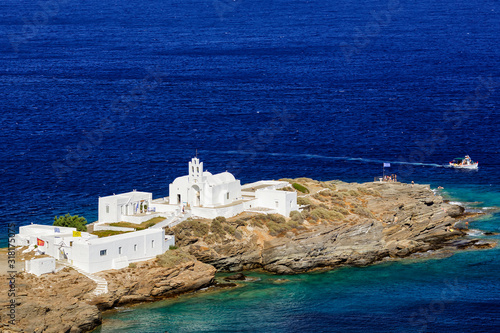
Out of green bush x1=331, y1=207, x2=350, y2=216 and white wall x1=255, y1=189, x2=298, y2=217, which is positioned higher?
white wall x1=255, y1=189, x2=298, y2=217

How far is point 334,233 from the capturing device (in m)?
111

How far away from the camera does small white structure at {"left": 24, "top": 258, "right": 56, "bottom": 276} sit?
91188 millimetres

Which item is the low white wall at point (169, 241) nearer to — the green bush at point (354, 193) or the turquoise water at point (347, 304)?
the turquoise water at point (347, 304)

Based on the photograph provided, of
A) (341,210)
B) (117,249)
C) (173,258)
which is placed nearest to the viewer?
(117,249)

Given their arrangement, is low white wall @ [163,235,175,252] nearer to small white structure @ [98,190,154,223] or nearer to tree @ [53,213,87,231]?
small white structure @ [98,190,154,223]

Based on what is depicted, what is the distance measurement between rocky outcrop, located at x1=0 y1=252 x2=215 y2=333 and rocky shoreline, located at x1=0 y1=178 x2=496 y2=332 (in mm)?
104

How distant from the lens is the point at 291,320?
300 ft

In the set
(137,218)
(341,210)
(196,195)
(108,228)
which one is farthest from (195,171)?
(341,210)

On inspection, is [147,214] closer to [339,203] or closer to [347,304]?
[339,203]

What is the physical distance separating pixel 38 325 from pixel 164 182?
217 feet

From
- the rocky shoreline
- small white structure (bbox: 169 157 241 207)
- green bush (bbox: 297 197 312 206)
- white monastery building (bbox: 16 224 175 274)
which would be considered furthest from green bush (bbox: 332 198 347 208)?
white monastery building (bbox: 16 224 175 274)

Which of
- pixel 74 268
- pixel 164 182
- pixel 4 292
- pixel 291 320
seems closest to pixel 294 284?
pixel 291 320

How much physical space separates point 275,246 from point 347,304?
14.9m

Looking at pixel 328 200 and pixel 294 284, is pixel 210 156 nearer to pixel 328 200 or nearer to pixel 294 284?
pixel 328 200
